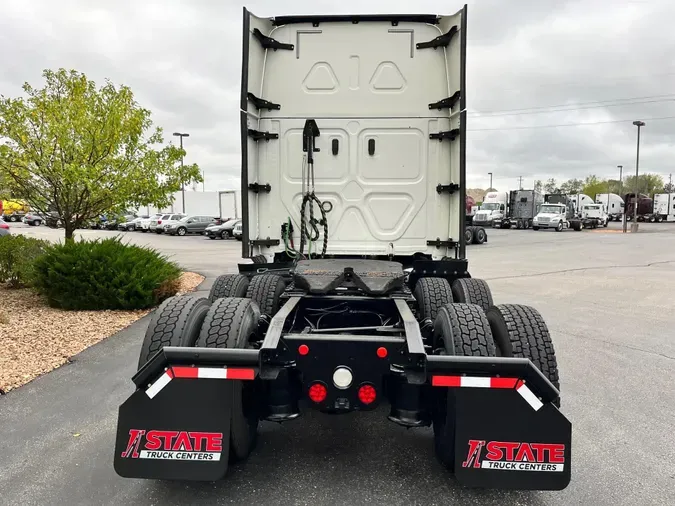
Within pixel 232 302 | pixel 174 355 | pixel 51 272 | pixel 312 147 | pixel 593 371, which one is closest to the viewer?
pixel 174 355

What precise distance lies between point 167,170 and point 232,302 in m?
7.61

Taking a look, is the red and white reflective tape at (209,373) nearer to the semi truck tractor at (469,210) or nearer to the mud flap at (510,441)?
the mud flap at (510,441)

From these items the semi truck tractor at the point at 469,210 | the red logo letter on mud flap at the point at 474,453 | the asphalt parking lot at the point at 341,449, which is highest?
the semi truck tractor at the point at 469,210

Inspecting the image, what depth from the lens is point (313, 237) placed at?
505 cm

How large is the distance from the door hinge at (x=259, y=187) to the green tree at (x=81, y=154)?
192 inches

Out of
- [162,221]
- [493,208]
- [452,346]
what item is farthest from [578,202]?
[452,346]

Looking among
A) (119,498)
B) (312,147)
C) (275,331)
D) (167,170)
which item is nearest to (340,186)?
(312,147)

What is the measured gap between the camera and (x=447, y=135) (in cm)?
479

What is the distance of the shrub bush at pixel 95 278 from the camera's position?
7496 millimetres

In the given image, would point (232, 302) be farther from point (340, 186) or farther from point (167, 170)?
point (167, 170)

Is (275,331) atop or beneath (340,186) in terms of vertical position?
beneath

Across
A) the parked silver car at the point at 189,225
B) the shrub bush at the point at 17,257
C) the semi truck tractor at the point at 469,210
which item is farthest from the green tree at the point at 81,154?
the parked silver car at the point at 189,225

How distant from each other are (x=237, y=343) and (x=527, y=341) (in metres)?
1.68

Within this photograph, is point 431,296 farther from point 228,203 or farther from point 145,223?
point 145,223
